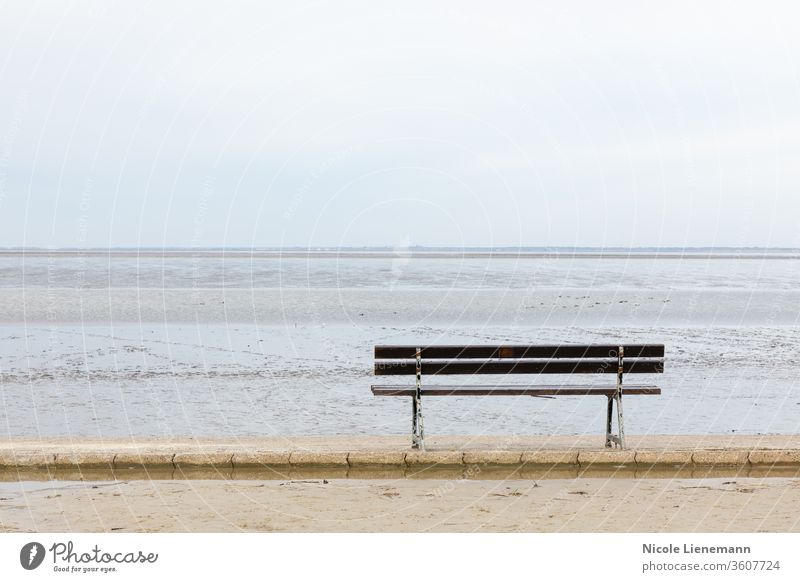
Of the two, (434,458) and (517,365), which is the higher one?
(517,365)

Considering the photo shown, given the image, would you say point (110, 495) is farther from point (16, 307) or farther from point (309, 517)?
point (16, 307)

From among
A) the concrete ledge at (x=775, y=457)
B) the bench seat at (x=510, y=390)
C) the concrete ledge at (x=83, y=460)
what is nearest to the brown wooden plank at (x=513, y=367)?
the bench seat at (x=510, y=390)

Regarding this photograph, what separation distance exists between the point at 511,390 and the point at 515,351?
0.36 meters

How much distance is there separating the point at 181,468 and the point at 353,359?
774cm

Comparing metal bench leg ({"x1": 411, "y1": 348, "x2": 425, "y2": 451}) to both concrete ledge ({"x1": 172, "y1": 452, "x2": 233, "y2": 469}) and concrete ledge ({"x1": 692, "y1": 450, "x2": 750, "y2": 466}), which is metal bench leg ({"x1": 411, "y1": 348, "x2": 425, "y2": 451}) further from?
concrete ledge ({"x1": 692, "y1": 450, "x2": 750, "y2": 466})

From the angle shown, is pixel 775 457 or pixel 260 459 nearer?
pixel 260 459

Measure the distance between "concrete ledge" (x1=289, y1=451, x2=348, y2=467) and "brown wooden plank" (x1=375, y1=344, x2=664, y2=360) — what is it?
1.04 metres

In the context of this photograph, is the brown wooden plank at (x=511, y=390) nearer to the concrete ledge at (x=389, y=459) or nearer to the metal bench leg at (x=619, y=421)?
the metal bench leg at (x=619, y=421)

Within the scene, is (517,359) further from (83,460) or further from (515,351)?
(83,460)

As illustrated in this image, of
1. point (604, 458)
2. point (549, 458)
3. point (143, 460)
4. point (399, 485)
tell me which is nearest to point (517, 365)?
point (549, 458)

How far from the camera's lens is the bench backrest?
7.19 metres

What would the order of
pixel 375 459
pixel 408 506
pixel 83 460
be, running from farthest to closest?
1. pixel 375 459
2. pixel 83 460
3. pixel 408 506

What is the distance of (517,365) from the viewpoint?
23.7 feet

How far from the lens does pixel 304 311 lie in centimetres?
2428
